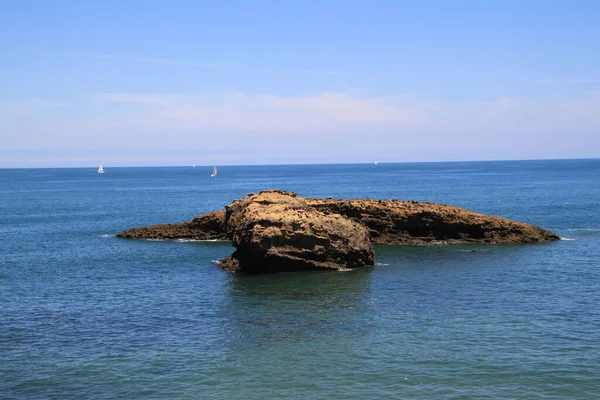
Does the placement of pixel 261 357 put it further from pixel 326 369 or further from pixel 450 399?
pixel 450 399

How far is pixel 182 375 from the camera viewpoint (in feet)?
77.5

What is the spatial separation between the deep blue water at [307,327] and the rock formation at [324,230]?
1.96m

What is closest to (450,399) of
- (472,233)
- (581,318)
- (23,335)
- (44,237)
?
(581,318)

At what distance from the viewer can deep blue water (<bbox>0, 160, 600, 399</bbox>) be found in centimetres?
2270

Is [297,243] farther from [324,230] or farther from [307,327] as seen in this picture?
[307,327]

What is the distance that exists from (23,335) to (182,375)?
930 centimetres

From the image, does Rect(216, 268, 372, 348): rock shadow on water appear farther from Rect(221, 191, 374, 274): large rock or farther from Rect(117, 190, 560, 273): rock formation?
Rect(117, 190, 560, 273): rock formation

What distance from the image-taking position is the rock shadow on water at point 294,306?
2881 cm

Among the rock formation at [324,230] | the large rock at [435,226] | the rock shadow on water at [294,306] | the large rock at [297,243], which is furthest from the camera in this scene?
the large rock at [435,226]

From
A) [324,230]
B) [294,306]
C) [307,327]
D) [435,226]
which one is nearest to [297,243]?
[324,230]

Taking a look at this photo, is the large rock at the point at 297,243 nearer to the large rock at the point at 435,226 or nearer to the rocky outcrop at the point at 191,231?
the large rock at the point at 435,226

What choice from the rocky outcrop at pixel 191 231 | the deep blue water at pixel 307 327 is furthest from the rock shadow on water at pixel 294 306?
the rocky outcrop at pixel 191 231

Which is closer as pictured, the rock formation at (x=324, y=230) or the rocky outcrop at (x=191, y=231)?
the rock formation at (x=324, y=230)

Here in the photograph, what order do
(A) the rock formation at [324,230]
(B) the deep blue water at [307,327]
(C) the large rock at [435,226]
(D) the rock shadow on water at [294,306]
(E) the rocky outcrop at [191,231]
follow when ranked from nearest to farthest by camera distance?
(B) the deep blue water at [307,327], (D) the rock shadow on water at [294,306], (A) the rock formation at [324,230], (C) the large rock at [435,226], (E) the rocky outcrop at [191,231]
